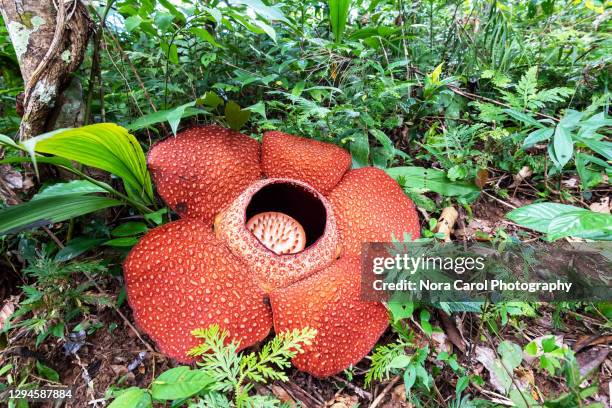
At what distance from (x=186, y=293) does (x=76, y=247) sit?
0.58 m

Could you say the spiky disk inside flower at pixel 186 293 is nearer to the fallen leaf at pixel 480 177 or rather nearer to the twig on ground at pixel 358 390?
the twig on ground at pixel 358 390

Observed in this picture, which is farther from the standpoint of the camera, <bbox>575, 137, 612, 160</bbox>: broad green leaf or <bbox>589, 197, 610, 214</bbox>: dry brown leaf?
<bbox>589, 197, 610, 214</bbox>: dry brown leaf

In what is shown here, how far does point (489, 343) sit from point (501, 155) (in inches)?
43.6

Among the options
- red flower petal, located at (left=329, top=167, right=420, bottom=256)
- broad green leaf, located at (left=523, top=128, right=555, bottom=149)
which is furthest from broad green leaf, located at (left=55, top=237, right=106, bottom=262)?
broad green leaf, located at (left=523, top=128, right=555, bottom=149)

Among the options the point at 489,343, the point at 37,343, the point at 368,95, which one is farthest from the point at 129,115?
the point at 489,343

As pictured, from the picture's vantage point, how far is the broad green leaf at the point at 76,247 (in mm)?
1466

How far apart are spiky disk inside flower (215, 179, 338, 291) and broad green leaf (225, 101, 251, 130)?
0.28 m

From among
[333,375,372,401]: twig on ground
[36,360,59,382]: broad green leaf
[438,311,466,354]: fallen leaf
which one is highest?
[438,311,466,354]: fallen leaf

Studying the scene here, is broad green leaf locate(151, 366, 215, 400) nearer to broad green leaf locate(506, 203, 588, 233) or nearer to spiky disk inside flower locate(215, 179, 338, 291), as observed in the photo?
spiky disk inside flower locate(215, 179, 338, 291)

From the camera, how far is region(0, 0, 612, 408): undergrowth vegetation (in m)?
1.21

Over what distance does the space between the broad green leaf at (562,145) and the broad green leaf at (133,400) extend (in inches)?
66.5

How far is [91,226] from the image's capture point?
1.60 metres

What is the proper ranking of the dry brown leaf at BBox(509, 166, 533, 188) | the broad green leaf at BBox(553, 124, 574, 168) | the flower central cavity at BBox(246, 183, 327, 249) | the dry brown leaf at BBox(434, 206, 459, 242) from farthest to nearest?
the dry brown leaf at BBox(509, 166, 533, 188), the dry brown leaf at BBox(434, 206, 459, 242), the flower central cavity at BBox(246, 183, 327, 249), the broad green leaf at BBox(553, 124, 574, 168)

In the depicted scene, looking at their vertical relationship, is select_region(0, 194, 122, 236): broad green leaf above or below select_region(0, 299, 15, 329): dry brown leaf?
above
